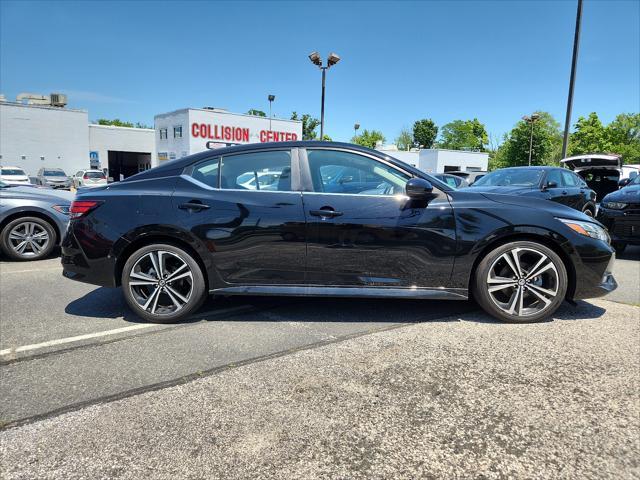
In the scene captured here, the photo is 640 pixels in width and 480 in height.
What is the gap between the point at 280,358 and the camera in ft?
9.52

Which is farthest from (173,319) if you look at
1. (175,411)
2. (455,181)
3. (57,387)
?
(455,181)

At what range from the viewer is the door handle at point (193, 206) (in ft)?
11.5

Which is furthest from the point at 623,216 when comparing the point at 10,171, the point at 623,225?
the point at 10,171

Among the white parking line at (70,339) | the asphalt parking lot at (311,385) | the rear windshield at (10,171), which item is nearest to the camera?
the asphalt parking lot at (311,385)

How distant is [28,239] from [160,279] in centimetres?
409

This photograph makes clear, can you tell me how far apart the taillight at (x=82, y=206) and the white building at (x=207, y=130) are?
26595 mm

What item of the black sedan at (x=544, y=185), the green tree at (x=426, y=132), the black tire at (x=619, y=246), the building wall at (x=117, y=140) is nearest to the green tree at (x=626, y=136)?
the green tree at (x=426, y=132)

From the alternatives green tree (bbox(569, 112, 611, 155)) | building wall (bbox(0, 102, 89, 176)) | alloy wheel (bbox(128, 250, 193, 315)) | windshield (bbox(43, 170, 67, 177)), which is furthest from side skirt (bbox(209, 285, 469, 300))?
green tree (bbox(569, 112, 611, 155))

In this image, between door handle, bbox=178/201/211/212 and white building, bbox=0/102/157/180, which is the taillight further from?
white building, bbox=0/102/157/180

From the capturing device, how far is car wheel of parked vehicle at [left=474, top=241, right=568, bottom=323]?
11.6ft

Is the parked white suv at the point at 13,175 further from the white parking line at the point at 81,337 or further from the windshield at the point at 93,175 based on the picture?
the white parking line at the point at 81,337

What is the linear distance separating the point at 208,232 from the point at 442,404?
2177 millimetres

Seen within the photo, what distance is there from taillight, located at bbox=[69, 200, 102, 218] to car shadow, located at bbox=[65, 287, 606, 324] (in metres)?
0.94

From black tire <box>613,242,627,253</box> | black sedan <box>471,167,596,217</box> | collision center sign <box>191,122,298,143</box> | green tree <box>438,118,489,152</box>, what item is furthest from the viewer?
green tree <box>438,118,489,152</box>
